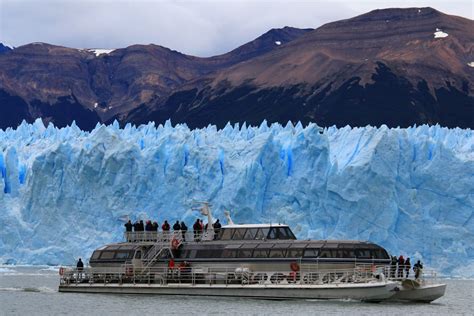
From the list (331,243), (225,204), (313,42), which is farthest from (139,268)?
(313,42)

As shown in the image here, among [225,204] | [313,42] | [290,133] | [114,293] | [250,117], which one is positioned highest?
[313,42]

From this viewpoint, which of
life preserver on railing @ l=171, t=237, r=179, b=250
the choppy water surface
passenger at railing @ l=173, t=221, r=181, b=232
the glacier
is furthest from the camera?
the glacier

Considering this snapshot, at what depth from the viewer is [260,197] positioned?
60906mm

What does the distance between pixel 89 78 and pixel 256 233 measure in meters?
104

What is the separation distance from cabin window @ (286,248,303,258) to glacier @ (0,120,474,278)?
15.3 metres

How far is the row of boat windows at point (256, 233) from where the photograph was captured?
42.8m

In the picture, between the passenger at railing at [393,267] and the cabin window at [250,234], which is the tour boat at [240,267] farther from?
the passenger at railing at [393,267]

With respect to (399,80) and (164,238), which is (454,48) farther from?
(164,238)

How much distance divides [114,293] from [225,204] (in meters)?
17.0

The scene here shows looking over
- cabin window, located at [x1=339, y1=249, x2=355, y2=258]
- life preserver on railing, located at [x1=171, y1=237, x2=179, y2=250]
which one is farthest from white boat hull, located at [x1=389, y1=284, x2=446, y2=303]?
life preserver on railing, located at [x1=171, y1=237, x2=179, y2=250]

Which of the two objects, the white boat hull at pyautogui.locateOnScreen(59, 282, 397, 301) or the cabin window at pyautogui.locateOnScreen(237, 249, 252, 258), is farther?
the cabin window at pyautogui.locateOnScreen(237, 249, 252, 258)

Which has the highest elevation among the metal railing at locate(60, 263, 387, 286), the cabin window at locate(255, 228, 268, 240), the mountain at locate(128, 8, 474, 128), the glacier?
the mountain at locate(128, 8, 474, 128)

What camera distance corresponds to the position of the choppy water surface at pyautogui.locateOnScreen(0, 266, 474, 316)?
37.3m

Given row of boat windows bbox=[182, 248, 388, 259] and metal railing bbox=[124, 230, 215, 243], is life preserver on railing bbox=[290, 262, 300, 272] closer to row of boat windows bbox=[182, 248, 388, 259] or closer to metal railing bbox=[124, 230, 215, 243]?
row of boat windows bbox=[182, 248, 388, 259]
